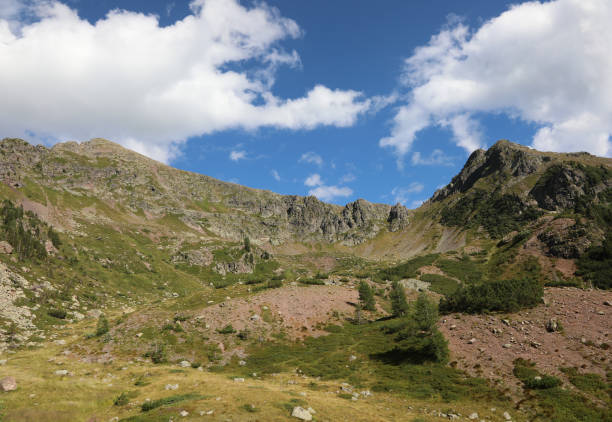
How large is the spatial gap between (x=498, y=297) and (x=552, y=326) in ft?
21.6

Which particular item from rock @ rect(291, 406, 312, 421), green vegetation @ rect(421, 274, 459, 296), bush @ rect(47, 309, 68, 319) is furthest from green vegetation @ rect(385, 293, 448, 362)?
green vegetation @ rect(421, 274, 459, 296)

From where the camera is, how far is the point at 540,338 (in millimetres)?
29234

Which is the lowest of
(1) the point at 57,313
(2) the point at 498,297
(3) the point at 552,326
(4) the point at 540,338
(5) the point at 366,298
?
(1) the point at 57,313

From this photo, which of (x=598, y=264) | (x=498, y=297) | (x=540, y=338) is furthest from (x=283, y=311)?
(x=598, y=264)

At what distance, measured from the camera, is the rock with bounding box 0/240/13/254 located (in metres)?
63.3

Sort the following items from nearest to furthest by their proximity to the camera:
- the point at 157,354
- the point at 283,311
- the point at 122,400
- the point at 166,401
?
1. the point at 166,401
2. the point at 122,400
3. the point at 157,354
4. the point at 283,311

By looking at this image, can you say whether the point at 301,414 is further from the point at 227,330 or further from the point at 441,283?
the point at 441,283

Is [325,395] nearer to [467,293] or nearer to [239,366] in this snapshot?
[239,366]

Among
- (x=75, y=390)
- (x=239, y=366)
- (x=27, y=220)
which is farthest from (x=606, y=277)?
(x=27, y=220)

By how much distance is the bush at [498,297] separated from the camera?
34.4m

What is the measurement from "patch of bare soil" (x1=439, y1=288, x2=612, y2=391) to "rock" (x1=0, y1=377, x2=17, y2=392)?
37830 millimetres

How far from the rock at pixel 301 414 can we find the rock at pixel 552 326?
26809mm

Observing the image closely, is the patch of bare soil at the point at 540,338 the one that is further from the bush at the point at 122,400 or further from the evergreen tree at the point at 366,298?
the bush at the point at 122,400

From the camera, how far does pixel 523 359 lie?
89.6ft
